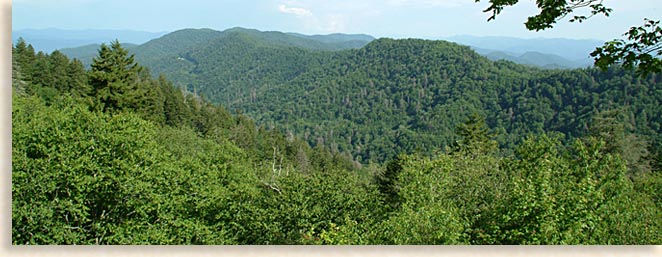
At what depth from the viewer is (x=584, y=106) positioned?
181ft

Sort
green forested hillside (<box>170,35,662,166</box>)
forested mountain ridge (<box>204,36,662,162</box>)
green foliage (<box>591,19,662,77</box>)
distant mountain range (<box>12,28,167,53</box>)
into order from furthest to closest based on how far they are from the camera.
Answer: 1. forested mountain ridge (<box>204,36,662,162</box>)
2. green forested hillside (<box>170,35,662,166</box>)
3. distant mountain range (<box>12,28,167,53</box>)
4. green foliage (<box>591,19,662,77</box>)

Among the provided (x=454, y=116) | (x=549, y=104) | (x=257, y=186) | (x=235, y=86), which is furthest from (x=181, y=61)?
(x=257, y=186)

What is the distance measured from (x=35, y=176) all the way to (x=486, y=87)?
8063 cm

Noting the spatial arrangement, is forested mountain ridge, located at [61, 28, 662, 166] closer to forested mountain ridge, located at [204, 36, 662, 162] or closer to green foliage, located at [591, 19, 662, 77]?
forested mountain ridge, located at [204, 36, 662, 162]

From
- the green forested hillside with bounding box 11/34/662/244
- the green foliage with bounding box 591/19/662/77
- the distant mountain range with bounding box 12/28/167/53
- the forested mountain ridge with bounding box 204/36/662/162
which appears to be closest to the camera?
the green foliage with bounding box 591/19/662/77

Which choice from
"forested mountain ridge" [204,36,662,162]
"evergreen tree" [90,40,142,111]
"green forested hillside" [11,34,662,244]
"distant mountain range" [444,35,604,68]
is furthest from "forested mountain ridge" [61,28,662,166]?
"evergreen tree" [90,40,142,111]

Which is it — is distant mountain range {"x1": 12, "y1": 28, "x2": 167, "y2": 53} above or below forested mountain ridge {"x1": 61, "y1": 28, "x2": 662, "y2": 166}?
above

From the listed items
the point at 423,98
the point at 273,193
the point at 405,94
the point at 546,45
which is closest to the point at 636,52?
the point at 273,193

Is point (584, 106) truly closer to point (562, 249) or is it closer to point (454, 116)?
point (454, 116)

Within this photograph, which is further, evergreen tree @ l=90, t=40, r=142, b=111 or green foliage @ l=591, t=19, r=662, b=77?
evergreen tree @ l=90, t=40, r=142, b=111

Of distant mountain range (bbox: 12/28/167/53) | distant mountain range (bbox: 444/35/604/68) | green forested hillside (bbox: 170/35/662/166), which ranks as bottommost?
green forested hillside (bbox: 170/35/662/166)

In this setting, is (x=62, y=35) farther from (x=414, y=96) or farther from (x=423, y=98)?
(x=414, y=96)

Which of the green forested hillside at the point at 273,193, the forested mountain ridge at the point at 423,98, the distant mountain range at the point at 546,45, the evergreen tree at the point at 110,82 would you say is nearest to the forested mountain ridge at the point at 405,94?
the forested mountain ridge at the point at 423,98

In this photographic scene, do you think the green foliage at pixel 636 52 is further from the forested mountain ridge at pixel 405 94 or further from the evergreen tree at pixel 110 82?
the forested mountain ridge at pixel 405 94
